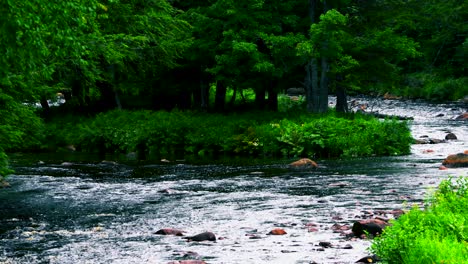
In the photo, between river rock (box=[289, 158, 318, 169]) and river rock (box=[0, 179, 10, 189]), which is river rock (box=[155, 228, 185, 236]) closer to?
river rock (box=[0, 179, 10, 189])

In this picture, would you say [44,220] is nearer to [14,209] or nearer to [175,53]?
[14,209]

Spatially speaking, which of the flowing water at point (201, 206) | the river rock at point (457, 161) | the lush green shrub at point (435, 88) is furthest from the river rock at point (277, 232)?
the lush green shrub at point (435, 88)

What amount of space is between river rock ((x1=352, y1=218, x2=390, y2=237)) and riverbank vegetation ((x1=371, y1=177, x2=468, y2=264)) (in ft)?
7.34

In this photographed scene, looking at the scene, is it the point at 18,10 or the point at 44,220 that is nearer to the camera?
the point at 18,10

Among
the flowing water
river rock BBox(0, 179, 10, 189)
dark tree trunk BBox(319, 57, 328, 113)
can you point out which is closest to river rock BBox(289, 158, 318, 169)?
the flowing water

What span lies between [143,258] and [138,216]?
14.0ft

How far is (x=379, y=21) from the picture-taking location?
1421 inches

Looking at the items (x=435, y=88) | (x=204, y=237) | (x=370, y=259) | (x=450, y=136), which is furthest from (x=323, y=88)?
(x=435, y=88)

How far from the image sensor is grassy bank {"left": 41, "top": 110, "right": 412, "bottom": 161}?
28.3 metres

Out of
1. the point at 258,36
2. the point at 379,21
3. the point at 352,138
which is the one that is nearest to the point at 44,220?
the point at 352,138

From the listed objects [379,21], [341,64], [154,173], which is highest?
[379,21]

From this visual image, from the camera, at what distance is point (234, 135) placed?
1221 inches

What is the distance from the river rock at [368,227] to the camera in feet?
38.7

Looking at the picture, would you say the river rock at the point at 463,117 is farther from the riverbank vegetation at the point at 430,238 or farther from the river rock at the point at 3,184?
the riverbank vegetation at the point at 430,238
